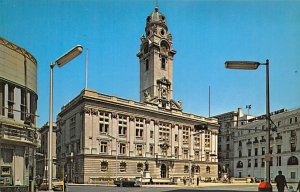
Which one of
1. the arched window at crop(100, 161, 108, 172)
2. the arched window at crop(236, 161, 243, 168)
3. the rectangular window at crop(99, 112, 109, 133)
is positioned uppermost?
the rectangular window at crop(99, 112, 109, 133)

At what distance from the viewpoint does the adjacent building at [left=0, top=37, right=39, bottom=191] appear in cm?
1168

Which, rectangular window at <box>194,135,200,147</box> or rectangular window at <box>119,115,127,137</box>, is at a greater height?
rectangular window at <box>119,115,127,137</box>

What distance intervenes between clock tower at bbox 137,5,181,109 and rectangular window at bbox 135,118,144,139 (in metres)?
6.27

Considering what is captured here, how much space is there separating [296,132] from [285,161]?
1079 centimetres

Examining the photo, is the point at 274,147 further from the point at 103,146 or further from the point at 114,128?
the point at 103,146

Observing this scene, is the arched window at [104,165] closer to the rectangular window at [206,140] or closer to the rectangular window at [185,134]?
the rectangular window at [185,134]

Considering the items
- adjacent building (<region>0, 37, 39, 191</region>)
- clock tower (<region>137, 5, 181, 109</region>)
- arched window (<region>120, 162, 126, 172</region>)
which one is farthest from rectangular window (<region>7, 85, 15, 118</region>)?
clock tower (<region>137, 5, 181, 109</region>)

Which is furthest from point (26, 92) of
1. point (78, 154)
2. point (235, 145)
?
point (235, 145)

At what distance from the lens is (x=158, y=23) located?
2489 inches

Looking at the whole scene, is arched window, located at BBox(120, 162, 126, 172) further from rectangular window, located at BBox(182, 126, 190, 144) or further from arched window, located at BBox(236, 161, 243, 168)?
arched window, located at BBox(236, 161, 243, 168)

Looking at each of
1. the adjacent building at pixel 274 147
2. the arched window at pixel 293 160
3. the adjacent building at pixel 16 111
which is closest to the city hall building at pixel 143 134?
the adjacent building at pixel 274 147

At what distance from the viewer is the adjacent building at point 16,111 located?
1168 centimetres

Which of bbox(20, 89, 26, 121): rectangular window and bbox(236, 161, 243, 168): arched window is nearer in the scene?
bbox(20, 89, 26, 121): rectangular window

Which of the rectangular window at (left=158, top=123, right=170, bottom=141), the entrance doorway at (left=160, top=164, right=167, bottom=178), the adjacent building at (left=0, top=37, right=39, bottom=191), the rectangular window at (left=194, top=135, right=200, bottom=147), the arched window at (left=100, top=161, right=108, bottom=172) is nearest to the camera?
the adjacent building at (left=0, top=37, right=39, bottom=191)
